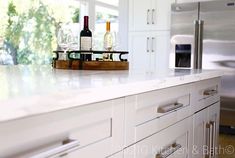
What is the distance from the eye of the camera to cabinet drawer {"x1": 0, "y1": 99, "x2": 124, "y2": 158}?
1.81 ft

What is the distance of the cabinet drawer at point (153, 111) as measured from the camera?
3.09ft

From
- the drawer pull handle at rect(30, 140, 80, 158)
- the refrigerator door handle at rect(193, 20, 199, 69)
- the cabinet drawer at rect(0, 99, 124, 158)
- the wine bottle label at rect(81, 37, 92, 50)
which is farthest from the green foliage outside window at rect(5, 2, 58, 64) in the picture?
the drawer pull handle at rect(30, 140, 80, 158)

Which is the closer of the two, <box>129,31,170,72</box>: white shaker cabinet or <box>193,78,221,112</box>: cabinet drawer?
<box>193,78,221,112</box>: cabinet drawer

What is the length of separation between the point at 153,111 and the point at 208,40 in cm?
265

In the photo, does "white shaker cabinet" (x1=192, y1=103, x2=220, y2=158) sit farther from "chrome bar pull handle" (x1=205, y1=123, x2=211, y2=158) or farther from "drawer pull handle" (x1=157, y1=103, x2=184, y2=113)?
"drawer pull handle" (x1=157, y1=103, x2=184, y2=113)

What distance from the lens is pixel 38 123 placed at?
60 centimetres

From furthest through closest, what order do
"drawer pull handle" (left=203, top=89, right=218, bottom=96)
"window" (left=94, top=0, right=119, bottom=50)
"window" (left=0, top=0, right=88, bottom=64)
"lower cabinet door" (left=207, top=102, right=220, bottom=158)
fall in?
1. "window" (left=94, top=0, right=119, bottom=50)
2. "window" (left=0, top=0, right=88, bottom=64)
3. "lower cabinet door" (left=207, top=102, right=220, bottom=158)
4. "drawer pull handle" (left=203, top=89, right=218, bottom=96)

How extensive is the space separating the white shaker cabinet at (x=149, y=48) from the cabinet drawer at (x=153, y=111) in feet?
8.32

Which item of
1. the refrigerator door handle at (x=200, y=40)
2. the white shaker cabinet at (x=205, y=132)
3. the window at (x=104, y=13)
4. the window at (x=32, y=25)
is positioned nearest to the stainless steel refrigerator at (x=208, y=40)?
the refrigerator door handle at (x=200, y=40)

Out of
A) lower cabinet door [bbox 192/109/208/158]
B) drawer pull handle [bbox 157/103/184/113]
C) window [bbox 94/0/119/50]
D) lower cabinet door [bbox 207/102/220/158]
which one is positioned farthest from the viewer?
window [bbox 94/0/119/50]

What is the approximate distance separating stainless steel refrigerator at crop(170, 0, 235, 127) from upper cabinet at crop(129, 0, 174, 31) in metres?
0.20

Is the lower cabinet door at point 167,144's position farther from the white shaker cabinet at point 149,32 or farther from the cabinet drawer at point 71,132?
the white shaker cabinet at point 149,32

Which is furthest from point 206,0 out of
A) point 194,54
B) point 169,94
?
point 169,94

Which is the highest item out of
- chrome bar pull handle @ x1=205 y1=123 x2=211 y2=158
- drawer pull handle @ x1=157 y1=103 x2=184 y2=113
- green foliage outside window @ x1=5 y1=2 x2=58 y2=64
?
green foliage outside window @ x1=5 y1=2 x2=58 y2=64
